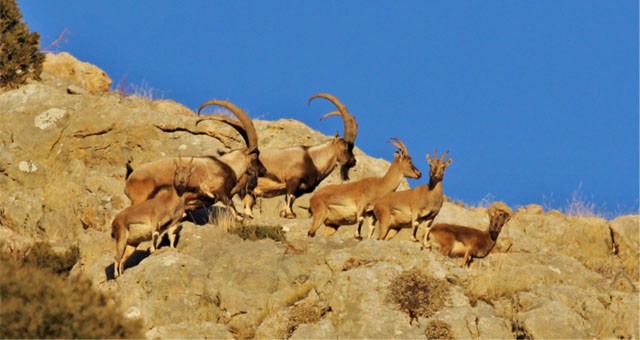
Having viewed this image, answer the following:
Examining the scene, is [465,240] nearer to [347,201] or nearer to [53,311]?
[347,201]

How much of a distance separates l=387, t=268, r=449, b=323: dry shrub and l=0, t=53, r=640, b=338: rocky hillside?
0.07 feet

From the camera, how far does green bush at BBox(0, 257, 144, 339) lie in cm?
1454

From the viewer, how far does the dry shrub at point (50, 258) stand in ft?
66.5

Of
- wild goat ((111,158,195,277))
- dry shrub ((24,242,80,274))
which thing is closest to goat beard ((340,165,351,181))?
wild goat ((111,158,195,277))

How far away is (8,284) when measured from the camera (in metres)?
15.2

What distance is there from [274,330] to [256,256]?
2025 millimetres

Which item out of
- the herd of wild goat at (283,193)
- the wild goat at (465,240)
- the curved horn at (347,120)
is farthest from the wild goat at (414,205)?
the curved horn at (347,120)

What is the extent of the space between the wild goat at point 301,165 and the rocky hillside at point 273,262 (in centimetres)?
57

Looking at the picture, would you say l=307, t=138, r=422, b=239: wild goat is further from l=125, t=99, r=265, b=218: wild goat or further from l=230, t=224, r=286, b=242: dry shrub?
l=125, t=99, r=265, b=218: wild goat

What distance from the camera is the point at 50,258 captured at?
20.7m

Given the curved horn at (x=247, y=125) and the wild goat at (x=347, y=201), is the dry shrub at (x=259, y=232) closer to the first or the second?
the wild goat at (x=347, y=201)

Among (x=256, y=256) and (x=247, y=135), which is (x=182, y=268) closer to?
(x=256, y=256)

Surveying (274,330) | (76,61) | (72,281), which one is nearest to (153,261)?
(274,330)

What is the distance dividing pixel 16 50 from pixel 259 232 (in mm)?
11385
